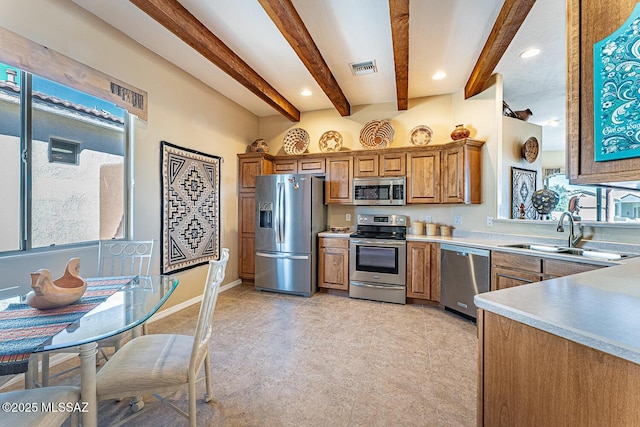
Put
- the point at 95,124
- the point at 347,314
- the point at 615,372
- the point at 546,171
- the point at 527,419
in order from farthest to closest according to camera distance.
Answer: the point at 546,171, the point at 347,314, the point at 95,124, the point at 527,419, the point at 615,372

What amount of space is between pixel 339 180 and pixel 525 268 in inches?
101

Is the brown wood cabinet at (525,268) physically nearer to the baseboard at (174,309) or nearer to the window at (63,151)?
the baseboard at (174,309)

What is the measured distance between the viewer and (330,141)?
4.49m

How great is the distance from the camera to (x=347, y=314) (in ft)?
10.5

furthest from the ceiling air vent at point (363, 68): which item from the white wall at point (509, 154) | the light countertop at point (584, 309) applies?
the light countertop at point (584, 309)

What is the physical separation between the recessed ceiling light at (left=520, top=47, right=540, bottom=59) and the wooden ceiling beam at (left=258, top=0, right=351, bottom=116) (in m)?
2.09

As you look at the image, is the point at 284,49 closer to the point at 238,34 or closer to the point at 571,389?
the point at 238,34

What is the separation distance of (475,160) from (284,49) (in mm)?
2688

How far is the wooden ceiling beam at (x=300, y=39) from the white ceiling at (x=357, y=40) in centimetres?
8

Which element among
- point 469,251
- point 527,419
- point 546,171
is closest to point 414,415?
point 527,419

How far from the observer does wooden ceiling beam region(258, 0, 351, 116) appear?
2111mm

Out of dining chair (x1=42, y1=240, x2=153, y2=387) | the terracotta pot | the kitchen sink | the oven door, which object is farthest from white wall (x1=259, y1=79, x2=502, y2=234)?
dining chair (x1=42, y1=240, x2=153, y2=387)

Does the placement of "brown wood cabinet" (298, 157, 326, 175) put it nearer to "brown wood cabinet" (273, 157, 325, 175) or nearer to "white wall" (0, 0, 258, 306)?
"brown wood cabinet" (273, 157, 325, 175)

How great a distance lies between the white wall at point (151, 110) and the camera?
2.01 meters
